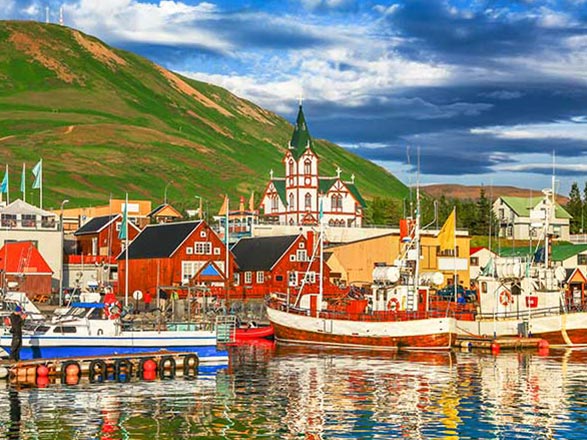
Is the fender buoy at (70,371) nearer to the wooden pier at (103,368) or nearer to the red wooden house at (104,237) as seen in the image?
the wooden pier at (103,368)

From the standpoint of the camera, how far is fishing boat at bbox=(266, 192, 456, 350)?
2781 inches

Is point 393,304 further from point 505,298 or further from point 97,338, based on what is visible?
point 97,338

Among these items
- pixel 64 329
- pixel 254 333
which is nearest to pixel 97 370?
pixel 64 329

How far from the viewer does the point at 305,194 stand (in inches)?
7175

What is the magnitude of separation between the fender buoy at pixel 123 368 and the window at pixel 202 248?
171 ft

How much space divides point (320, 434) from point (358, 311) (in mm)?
41169

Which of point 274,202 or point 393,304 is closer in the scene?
point 393,304

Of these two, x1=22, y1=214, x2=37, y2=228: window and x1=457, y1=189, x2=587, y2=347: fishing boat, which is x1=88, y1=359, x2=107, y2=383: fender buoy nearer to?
x1=457, y1=189, x2=587, y2=347: fishing boat

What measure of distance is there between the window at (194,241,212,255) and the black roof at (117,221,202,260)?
4.99 feet


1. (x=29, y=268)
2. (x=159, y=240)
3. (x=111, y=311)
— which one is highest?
(x=159, y=240)

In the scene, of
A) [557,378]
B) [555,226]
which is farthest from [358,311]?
[555,226]

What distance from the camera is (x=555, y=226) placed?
169500mm

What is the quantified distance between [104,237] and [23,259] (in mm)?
26412

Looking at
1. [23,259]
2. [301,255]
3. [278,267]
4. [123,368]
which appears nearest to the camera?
[123,368]
